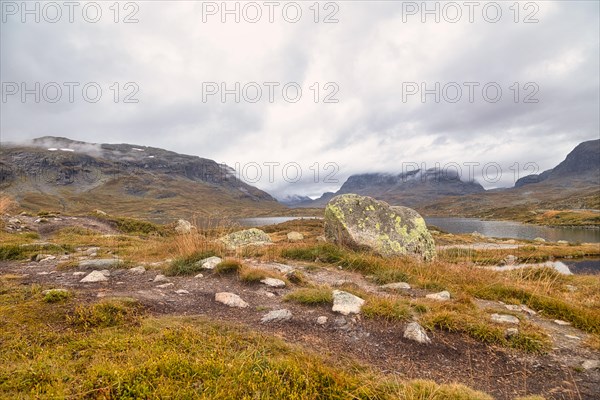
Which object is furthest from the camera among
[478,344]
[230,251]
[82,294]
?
[230,251]

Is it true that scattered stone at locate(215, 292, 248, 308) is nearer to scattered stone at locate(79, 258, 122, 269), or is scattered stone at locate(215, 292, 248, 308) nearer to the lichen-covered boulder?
scattered stone at locate(79, 258, 122, 269)

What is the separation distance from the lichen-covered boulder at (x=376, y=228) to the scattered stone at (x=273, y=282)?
7.26 metres

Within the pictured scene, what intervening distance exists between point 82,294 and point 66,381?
3.64 meters

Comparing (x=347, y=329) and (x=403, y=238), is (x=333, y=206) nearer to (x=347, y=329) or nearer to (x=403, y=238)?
(x=403, y=238)

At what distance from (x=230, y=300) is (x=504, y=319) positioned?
5.68m

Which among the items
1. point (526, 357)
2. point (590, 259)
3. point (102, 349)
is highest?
point (102, 349)

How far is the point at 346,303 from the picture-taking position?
20.8 ft

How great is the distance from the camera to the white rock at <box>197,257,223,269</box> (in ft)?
29.8

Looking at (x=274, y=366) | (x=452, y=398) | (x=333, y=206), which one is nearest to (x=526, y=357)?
(x=452, y=398)

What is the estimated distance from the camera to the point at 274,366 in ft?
11.8

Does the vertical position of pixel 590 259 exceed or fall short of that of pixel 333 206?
it falls short

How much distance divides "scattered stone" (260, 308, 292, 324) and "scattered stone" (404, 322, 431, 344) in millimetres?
2145

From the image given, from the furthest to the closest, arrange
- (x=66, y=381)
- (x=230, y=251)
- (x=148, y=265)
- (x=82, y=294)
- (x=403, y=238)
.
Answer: (x=403, y=238)
(x=230, y=251)
(x=148, y=265)
(x=82, y=294)
(x=66, y=381)

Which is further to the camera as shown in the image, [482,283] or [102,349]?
[482,283]
